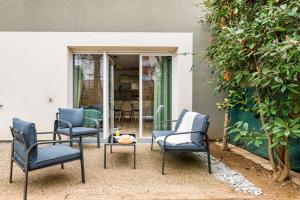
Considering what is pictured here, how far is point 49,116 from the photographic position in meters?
5.34

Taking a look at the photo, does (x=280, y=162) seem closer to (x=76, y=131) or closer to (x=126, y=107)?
(x=76, y=131)

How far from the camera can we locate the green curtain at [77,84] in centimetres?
566

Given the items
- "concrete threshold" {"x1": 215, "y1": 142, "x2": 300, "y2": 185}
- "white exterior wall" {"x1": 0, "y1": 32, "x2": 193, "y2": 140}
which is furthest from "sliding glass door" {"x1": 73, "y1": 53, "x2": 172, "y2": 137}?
"concrete threshold" {"x1": 215, "y1": 142, "x2": 300, "y2": 185}

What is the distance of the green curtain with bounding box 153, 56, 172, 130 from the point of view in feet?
18.7

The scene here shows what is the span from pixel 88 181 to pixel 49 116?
9.43 feet

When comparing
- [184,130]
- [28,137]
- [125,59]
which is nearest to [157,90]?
[184,130]

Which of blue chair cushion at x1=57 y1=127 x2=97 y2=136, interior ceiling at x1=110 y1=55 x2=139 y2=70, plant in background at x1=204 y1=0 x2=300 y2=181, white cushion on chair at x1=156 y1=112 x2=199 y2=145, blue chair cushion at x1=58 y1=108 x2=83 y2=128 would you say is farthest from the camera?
interior ceiling at x1=110 y1=55 x2=139 y2=70

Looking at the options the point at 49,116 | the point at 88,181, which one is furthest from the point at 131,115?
the point at 88,181

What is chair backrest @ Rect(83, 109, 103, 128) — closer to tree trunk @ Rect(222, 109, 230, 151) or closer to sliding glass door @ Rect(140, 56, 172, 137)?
sliding glass door @ Rect(140, 56, 172, 137)

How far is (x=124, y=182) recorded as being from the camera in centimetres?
302

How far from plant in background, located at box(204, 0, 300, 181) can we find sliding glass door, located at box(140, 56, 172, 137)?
2412 mm

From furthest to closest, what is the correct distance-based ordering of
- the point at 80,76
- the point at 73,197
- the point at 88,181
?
the point at 80,76 → the point at 88,181 → the point at 73,197

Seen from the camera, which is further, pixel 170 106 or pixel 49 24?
pixel 170 106

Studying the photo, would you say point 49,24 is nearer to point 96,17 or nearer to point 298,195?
point 96,17
